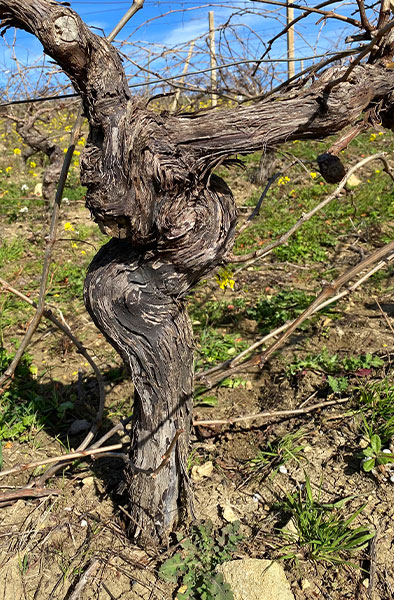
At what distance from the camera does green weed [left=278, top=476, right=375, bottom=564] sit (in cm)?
187

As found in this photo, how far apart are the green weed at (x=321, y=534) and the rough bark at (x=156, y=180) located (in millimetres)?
637

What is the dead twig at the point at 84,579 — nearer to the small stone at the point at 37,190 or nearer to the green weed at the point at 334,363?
the green weed at the point at 334,363

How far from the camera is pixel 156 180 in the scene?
158 centimetres

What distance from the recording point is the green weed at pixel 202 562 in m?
1.79

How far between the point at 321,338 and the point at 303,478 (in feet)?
4.08

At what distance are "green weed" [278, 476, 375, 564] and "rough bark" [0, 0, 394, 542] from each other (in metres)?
0.64

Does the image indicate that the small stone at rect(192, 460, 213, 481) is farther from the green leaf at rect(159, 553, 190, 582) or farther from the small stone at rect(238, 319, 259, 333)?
the small stone at rect(238, 319, 259, 333)

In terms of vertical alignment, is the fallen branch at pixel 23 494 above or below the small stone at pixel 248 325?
above

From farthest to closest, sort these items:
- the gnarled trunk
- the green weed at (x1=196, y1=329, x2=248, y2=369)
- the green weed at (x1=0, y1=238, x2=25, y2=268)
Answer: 1. the green weed at (x1=0, y1=238, x2=25, y2=268)
2. the green weed at (x1=196, y1=329, x2=248, y2=369)
3. the gnarled trunk

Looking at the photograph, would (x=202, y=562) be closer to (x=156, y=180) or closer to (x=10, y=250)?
(x=156, y=180)

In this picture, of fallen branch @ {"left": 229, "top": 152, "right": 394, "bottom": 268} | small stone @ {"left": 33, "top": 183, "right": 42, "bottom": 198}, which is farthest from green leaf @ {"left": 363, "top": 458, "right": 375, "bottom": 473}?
small stone @ {"left": 33, "top": 183, "right": 42, "bottom": 198}

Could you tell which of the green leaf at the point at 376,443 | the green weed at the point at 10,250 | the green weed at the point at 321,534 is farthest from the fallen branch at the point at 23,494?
the green weed at the point at 10,250

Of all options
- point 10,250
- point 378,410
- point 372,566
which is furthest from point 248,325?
point 10,250

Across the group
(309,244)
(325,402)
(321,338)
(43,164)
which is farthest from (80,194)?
(325,402)
